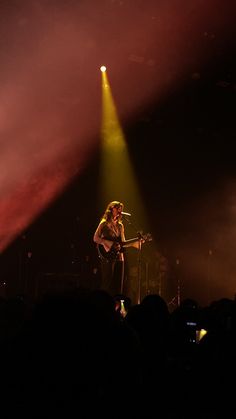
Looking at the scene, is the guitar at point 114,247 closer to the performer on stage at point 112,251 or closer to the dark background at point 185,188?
the performer on stage at point 112,251

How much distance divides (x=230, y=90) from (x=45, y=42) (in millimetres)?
4515

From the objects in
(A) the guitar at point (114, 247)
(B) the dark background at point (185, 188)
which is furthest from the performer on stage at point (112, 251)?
(B) the dark background at point (185, 188)

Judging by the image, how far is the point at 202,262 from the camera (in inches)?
524

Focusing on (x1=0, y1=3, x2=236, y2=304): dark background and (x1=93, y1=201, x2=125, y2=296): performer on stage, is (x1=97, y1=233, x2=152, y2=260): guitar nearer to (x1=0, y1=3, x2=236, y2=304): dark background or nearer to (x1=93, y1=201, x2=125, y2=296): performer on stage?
(x1=93, y1=201, x2=125, y2=296): performer on stage

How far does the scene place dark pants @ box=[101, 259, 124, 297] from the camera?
920 cm

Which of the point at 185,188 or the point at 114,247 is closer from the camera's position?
the point at 114,247

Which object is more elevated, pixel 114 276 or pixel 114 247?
pixel 114 247

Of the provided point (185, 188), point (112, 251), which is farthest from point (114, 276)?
point (185, 188)

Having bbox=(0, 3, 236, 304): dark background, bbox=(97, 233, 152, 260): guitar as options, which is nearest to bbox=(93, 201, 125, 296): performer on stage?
bbox=(97, 233, 152, 260): guitar

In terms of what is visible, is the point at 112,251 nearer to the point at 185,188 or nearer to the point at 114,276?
the point at 114,276

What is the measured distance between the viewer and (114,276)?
9.21 meters

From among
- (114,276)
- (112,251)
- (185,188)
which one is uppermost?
(185,188)

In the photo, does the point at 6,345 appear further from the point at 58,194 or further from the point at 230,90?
the point at 230,90

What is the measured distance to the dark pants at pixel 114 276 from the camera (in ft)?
30.2
